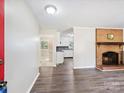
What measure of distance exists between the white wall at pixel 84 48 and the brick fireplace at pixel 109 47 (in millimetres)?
→ 282

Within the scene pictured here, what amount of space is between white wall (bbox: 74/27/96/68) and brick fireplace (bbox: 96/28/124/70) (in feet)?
0.93

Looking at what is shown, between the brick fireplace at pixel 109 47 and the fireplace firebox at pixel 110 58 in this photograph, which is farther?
the fireplace firebox at pixel 110 58

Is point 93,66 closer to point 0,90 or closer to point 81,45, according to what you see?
point 81,45

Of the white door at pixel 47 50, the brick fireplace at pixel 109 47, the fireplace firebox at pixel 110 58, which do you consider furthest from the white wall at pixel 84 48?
the white door at pixel 47 50

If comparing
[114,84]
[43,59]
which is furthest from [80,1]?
[43,59]

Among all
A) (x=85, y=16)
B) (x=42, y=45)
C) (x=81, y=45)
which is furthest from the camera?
(x=42, y=45)

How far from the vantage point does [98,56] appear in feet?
23.3

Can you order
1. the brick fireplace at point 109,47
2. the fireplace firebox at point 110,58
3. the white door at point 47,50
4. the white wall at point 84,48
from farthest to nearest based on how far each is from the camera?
1. the white door at point 47,50
2. the fireplace firebox at point 110,58
3. the brick fireplace at point 109,47
4. the white wall at point 84,48

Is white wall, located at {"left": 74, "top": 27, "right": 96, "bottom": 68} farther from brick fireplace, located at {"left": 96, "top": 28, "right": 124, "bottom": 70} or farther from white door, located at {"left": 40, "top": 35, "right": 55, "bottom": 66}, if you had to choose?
white door, located at {"left": 40, "top": 35, "right": 55, "bottom": 66}

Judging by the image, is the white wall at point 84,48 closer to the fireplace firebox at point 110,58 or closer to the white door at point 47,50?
the fireplace firebox at point 110,58

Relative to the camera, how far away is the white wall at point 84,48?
689 cm

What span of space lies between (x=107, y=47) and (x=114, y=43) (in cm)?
43

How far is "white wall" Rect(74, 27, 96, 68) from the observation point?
6887 mm

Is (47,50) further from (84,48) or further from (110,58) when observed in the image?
(110,58)
